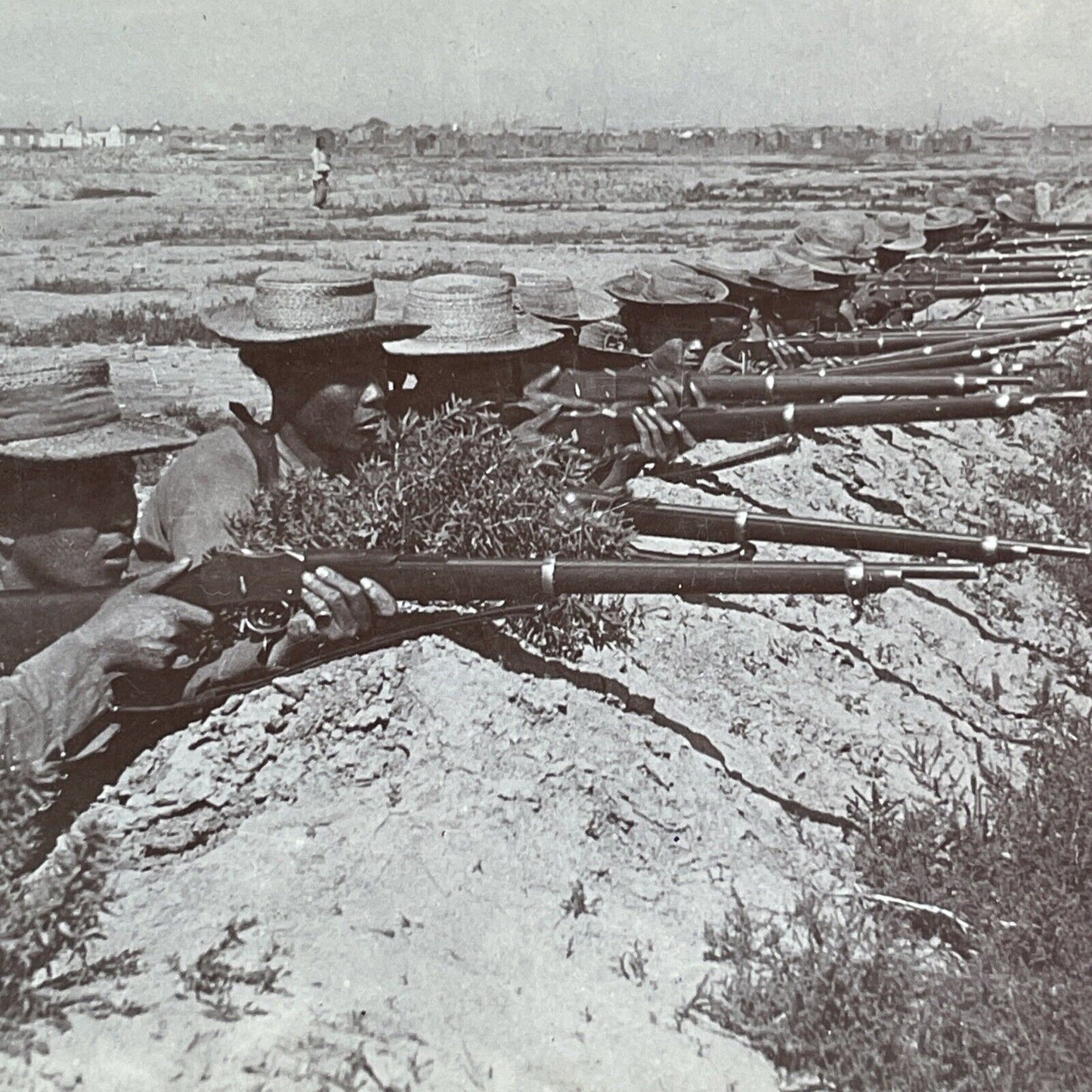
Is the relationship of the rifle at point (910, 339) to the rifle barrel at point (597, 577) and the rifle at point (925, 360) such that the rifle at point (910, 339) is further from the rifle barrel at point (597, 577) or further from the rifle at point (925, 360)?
the rifle barrel at point (597, 577)

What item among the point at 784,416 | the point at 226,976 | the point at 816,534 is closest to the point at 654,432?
the point at 784,416

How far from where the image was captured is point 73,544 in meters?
→ 3.86

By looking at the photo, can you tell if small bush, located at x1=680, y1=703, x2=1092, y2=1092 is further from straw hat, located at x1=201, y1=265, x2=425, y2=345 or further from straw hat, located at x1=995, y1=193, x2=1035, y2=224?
straw hat, located at x1=995, y1=193, x2=1035, y2=224

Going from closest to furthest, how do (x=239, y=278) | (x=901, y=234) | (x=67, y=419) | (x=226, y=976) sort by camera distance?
(x=226, y=976)
(x=67, y=419)
(x=901, y=234)
(x=239, y=278)

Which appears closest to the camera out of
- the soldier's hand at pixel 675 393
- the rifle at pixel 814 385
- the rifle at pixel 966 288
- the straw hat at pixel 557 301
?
the soldier's hand at pixel 675 393

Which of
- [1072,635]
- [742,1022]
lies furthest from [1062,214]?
[742,1022]

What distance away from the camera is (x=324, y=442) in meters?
4.76

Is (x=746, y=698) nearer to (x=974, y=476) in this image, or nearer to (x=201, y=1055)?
(x=201, y=1055)

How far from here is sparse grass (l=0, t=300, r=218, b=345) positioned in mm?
16688

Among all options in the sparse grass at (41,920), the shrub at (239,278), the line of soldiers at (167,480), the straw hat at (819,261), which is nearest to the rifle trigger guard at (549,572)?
the line of soldiers at (167,480)

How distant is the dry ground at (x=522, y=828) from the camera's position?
3271mm

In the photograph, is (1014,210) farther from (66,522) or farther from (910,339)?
(66,522)

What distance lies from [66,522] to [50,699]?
0.60 m

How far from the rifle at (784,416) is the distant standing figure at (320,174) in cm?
3669
